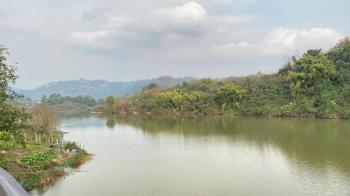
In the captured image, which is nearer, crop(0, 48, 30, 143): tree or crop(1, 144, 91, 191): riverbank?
crop(0, 48, 30, 143): tree

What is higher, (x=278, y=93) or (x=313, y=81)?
(x=313, y=81)

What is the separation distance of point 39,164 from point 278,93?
203ft

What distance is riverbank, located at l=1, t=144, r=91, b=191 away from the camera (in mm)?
23609

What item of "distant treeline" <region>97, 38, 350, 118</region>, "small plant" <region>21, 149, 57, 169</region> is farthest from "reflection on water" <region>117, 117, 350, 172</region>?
"small plant" <region>21, 149, 57, 169</region>

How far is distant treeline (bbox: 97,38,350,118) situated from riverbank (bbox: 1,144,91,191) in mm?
48891

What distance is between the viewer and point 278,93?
80688mm

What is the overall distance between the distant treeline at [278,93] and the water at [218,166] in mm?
23667

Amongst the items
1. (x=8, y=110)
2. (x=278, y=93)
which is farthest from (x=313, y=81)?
(x=8, y=110)

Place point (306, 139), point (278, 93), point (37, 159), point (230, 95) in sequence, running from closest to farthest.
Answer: point (37, 159) → point (306, 139) → point (278, 93) → point (230, 95)

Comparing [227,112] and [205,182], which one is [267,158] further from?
[227,112]

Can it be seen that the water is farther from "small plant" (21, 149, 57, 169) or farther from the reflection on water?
"small plant" (21, 149, 57, 169)

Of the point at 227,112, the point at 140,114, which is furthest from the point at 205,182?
the point at 140,114

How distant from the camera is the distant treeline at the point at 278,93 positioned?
233ft

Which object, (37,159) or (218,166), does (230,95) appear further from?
(37,159)
